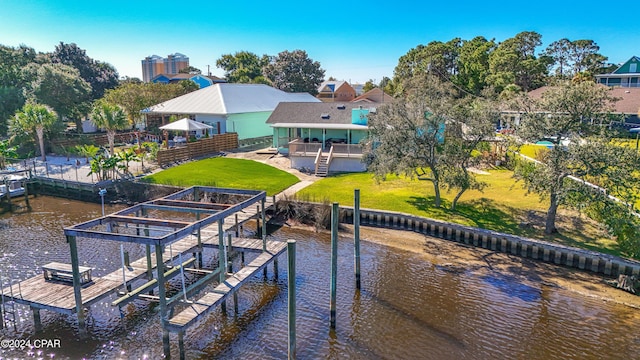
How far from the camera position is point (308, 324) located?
46.7ft

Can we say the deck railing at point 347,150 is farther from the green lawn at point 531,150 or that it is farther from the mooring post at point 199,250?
the mooring post at point 199,250

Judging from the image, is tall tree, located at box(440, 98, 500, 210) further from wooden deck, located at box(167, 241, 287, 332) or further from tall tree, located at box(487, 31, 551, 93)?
tall tree, located at box(487, 31, 551, 93)

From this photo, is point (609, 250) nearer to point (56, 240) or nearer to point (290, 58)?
point (56, 240)

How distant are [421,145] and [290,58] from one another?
6411cm

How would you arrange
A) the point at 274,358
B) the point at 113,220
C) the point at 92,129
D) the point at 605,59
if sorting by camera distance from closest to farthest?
the point at 274,358, the point at 113,220, the point at 92,129, the point at 605,59

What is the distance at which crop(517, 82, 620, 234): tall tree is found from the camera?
58.0 feet

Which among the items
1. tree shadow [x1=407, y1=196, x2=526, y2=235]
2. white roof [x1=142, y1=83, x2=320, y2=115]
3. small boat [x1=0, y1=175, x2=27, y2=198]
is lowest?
tree shadow [x1=407, y1=196, x2=526, y2=235]

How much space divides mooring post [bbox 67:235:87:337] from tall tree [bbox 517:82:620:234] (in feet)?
59.7

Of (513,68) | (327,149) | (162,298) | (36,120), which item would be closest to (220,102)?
(327,149)

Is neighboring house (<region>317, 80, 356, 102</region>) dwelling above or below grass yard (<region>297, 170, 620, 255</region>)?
above

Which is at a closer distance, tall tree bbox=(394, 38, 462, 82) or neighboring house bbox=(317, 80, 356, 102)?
tall tree bbox=(394, 38, 462, 82)

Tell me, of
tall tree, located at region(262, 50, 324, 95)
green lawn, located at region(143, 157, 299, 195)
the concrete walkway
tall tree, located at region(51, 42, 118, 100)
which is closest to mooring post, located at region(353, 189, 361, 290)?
the concrete walkway

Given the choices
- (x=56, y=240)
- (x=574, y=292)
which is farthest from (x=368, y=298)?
(x=56, y=240)

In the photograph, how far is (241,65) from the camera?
9338cm
